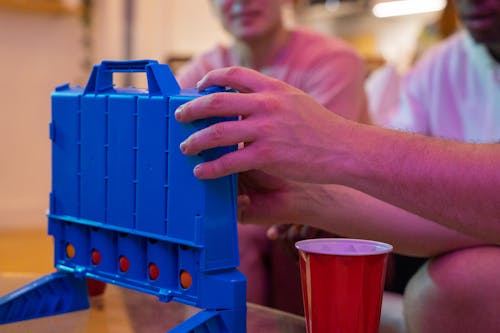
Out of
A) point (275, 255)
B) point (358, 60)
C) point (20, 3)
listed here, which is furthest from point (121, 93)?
point (20, 3)

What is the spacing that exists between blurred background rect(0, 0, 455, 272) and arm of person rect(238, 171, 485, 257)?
2283mm

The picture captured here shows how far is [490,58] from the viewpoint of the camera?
5.45ft

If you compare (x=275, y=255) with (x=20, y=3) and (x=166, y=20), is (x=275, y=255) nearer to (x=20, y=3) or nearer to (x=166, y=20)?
(x=20, y=3)

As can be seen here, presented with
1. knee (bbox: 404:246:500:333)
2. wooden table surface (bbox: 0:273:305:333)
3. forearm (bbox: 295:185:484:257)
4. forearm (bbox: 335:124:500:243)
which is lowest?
wooden table surface (bbox: 0:273:305:333)

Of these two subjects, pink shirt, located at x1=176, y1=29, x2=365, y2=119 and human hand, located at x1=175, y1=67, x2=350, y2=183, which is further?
pink shirt, located at x1=176, y1=29, x2=365, y2=119

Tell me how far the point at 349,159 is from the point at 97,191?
0.31 m

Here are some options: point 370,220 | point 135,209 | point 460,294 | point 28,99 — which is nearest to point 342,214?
point 370,220

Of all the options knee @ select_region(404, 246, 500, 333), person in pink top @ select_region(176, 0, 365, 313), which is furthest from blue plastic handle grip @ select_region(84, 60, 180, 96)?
person in pink top @ select_region(176, 0, 365, 313)

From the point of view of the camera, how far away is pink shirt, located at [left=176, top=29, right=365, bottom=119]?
1707 mm

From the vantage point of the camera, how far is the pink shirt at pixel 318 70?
171 cm

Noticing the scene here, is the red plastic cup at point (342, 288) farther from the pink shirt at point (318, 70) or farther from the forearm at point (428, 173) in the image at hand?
the pink shirt at point (318, 70)

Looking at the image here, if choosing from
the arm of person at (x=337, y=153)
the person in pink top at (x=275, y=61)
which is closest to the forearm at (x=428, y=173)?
the arm of person at (x=337, y=153)

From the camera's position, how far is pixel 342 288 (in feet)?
2.10

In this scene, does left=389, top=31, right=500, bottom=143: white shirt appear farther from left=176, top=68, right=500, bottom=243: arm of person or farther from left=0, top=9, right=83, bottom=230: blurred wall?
left=0, top=9, right=83, bottom=230: blurred wall
